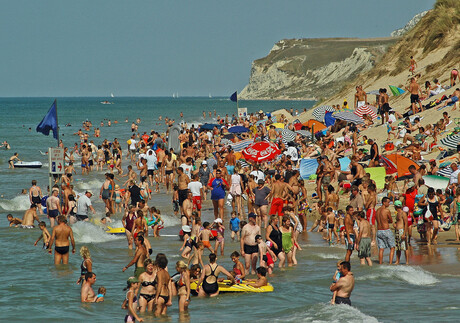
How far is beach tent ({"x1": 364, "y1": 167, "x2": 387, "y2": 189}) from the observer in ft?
66.0

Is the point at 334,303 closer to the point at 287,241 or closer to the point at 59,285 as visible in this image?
the point at 287,241

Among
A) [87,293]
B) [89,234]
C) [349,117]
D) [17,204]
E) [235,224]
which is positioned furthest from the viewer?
[349,117]

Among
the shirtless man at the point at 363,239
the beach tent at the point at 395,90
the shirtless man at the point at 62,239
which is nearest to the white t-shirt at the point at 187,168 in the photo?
the shirtless man at the point at 62,239

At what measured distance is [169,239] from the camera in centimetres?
1777

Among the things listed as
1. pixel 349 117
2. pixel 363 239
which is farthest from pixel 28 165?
pixel 363 239

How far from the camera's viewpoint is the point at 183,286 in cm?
1150

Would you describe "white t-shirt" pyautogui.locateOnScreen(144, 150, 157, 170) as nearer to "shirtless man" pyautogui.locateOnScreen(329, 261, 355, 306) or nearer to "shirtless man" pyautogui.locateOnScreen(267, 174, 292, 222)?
"shirtless man" pyautogui.locateOnScreen(267, 174, 292, 222)

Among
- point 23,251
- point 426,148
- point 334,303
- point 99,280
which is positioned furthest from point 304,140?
point 334,303

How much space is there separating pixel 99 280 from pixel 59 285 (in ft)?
2.58

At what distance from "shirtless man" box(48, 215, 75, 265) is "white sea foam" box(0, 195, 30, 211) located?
10176mm

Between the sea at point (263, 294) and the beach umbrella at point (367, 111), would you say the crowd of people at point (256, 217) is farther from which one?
the beach umbrella at point (367, 111)

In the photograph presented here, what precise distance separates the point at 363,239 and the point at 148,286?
482 cm

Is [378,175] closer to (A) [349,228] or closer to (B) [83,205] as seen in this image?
(A) [349,228]

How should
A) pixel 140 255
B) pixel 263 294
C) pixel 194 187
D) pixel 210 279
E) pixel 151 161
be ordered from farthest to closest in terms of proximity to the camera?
1. pixel 151 161
2. pixel 194 187
3. pixel 140 255
4. pixel 263 294
5. pixel 210 279
